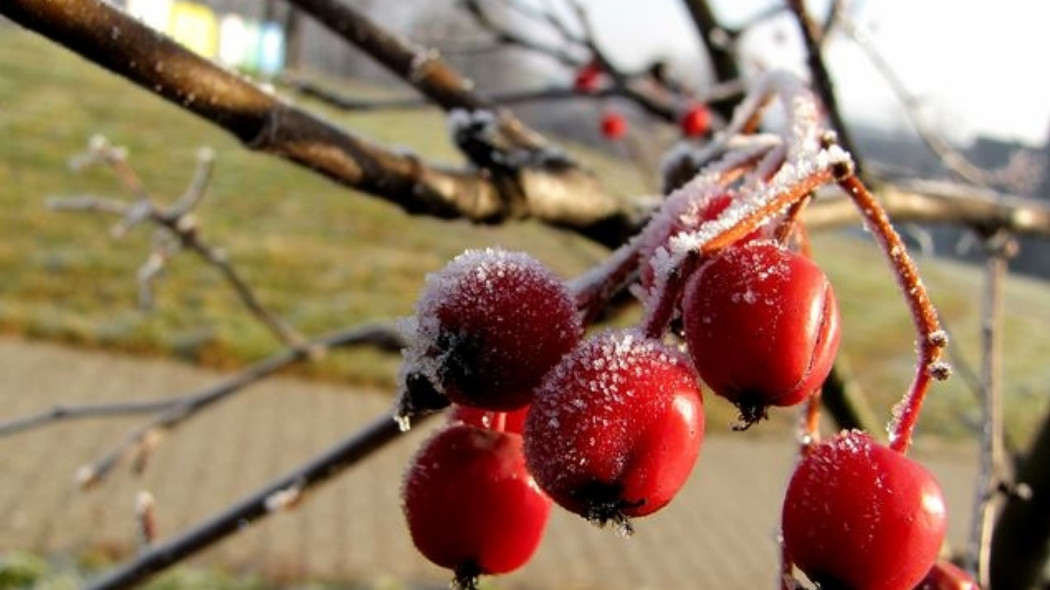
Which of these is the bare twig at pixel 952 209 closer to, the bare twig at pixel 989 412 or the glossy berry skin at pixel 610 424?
the bare twig at pixel 989 412

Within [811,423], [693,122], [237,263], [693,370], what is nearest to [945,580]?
[811,423]

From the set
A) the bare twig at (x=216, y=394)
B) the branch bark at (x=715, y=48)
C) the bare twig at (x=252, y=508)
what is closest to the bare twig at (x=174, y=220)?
the bare twig at (x=216, y=394)

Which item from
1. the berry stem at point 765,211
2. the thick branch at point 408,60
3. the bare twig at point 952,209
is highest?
the berry stem at point 765,211

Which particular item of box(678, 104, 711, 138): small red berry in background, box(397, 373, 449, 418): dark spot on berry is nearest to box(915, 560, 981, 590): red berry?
box(397, 373, 449, 418): dark spot on berry

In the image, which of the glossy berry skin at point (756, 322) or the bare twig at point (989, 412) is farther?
the bare twig at point (989, 412)

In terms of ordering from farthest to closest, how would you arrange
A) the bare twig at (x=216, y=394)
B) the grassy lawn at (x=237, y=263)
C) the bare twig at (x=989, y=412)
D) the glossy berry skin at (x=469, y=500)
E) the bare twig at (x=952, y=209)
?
the grassy lawn at (x=237, y=263) < the bare twig at (x=216, y=394) < the bare twig at (x=952, y=209) < the bare twig at (x=989, y=412) < the glossy berry skin at (x=469, y=500)

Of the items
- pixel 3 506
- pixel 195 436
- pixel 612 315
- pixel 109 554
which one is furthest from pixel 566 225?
pixel 195 436

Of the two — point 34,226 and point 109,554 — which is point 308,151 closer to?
point 109,554
